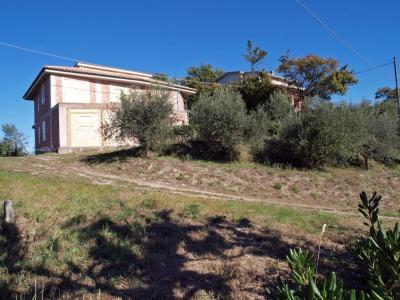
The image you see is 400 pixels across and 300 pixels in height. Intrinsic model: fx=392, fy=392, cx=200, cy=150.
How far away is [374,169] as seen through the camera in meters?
21.2

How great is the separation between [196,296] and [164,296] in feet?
1.21

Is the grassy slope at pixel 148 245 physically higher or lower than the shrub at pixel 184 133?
lower

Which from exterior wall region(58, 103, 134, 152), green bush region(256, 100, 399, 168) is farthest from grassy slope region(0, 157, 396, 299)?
exterior wall region(58, 103, 134, 152)

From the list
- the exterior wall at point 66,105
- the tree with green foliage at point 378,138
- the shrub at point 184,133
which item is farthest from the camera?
the exterior wall at point 66,105

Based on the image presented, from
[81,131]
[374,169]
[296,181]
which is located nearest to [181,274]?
[296,181]

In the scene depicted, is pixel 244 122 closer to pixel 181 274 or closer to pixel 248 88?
pixel 181 274

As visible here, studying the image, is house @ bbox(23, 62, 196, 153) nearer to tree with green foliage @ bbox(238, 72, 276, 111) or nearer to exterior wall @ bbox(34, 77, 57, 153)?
exterior wall @ bbox(34, 77, 57, 153)

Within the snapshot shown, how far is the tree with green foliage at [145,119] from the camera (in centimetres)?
1741

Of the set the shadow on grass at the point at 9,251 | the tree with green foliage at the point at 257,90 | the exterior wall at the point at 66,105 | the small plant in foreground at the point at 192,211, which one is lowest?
the shadow on grass at the point at 9,251

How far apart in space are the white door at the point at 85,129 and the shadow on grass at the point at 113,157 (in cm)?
526

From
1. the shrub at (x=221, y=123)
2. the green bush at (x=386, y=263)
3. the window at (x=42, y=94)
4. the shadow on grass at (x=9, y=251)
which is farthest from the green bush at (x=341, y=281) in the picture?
the window at (x=42, y=94)

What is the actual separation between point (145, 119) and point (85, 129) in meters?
8.42

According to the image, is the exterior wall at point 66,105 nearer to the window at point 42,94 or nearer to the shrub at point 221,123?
the window at point 42,94

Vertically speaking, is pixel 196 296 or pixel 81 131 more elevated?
pixel 81 131
